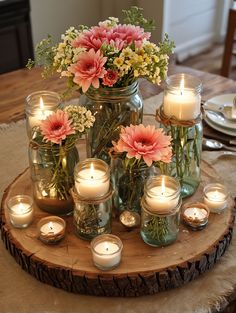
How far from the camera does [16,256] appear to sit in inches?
Answer: 39.4

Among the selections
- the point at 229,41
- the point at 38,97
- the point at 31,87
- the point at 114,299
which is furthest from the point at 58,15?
the point at 114,299

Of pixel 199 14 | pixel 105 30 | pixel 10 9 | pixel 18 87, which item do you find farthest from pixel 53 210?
pixel 199 14

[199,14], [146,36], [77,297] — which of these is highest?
[146,36]

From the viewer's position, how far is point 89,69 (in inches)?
36.5

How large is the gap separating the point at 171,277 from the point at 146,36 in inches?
19.5

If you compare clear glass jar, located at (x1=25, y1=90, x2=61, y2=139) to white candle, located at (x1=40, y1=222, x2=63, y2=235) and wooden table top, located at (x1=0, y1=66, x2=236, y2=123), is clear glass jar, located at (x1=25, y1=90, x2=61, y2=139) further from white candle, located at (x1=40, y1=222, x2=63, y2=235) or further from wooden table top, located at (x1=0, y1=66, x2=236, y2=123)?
wooden table top, located at (x1=0, y1=66, x2=236, y2=123)

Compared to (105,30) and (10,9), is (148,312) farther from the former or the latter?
(10,9)

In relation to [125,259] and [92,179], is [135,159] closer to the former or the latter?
[92,179]

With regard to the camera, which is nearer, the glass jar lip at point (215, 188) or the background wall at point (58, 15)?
the glass jar lip at point (215, 188)

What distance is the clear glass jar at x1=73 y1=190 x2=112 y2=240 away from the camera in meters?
0.96

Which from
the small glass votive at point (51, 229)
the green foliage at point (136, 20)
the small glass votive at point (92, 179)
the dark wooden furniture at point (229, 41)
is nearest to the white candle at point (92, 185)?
the small glass votive at point (92, 179)

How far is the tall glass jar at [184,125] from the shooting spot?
1052 mm

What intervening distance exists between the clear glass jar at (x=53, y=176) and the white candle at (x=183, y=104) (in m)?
0.24

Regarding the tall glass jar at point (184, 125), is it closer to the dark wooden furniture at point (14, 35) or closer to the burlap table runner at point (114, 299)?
the burlap table runner at point (114, 299)
